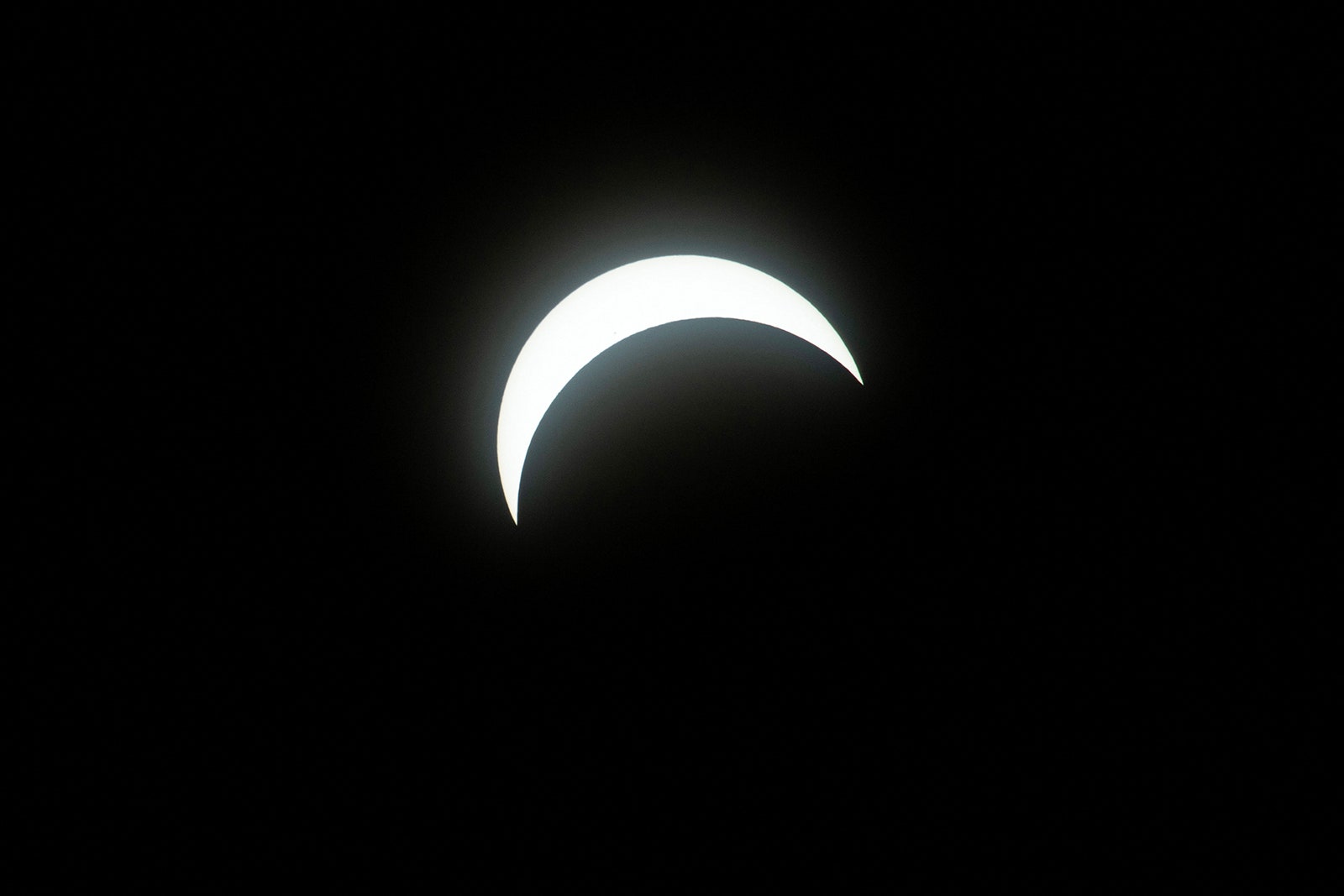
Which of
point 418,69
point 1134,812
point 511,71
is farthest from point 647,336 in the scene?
point 1134,812

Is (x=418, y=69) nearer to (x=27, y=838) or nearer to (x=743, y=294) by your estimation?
(x=743, y=294)

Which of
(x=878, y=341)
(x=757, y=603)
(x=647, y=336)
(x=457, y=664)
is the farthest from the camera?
(x=457, y=664)

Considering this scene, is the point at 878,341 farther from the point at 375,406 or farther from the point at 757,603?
the point at 375,406

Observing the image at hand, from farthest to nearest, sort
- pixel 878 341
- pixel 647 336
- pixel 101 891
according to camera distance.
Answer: pixel 101 891
pixel 878 341
pixel 647 336

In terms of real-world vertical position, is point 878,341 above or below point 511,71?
below

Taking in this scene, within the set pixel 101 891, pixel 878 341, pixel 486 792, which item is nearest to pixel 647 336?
pixel 878 341

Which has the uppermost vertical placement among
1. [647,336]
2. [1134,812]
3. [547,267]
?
[547,267]

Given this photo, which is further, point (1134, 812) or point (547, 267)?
point (1134, 812)

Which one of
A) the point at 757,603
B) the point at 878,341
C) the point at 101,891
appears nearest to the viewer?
the point at 757,603

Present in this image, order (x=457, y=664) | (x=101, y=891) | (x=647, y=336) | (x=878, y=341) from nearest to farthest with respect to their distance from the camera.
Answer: (x=647, y=336)
(x=878, y=341)
(x=457, y=664)
(x=101, y=891)
